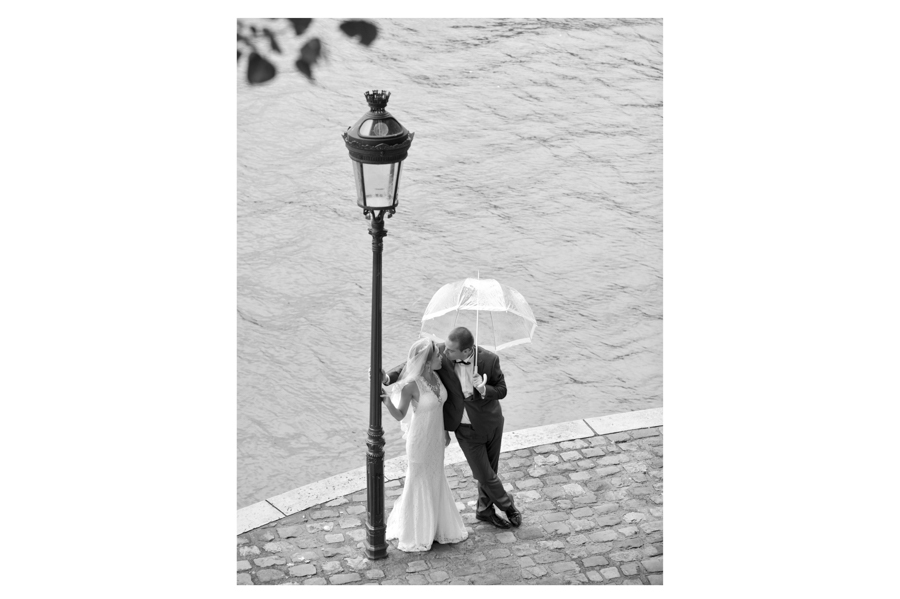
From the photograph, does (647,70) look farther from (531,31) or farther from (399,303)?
(399,303)

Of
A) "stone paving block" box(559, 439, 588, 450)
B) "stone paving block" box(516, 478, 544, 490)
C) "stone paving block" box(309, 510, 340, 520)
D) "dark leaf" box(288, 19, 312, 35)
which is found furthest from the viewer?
"stone paving block" box(559, 439, 588, 450)

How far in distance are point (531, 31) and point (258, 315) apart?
7308mm

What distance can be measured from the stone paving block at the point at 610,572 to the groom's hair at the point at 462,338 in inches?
78.3

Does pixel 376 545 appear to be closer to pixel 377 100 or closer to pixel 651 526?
pixel 651 526

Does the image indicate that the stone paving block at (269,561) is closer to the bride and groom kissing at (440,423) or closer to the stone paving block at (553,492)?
the bride and groom kissing at (440,423)

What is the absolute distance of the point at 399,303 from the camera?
12.9m

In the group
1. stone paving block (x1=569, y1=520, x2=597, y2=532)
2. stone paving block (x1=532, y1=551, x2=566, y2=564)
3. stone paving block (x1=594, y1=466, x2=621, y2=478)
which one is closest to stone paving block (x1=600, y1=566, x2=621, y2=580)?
stone paving block (x1=532, y1=551, x2=566, y2=564)

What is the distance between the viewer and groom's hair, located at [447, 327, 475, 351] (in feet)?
24.8

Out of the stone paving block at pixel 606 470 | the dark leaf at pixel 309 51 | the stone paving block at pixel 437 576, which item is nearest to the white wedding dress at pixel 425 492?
the stone paving block at pixel 437 576

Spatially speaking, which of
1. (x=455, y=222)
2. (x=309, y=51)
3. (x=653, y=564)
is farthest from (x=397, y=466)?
(x=455, y=222)

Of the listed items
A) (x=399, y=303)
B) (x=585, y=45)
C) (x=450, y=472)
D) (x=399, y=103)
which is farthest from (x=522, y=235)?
(x=450, y=472)

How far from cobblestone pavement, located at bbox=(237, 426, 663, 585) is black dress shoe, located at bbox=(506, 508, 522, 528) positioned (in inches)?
2.3

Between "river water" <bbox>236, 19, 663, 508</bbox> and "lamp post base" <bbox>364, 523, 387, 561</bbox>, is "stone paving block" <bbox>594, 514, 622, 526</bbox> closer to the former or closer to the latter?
"lamp post base" <bbox>364, 523, 387, 561</bbox>

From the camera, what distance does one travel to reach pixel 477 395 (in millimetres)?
7930
